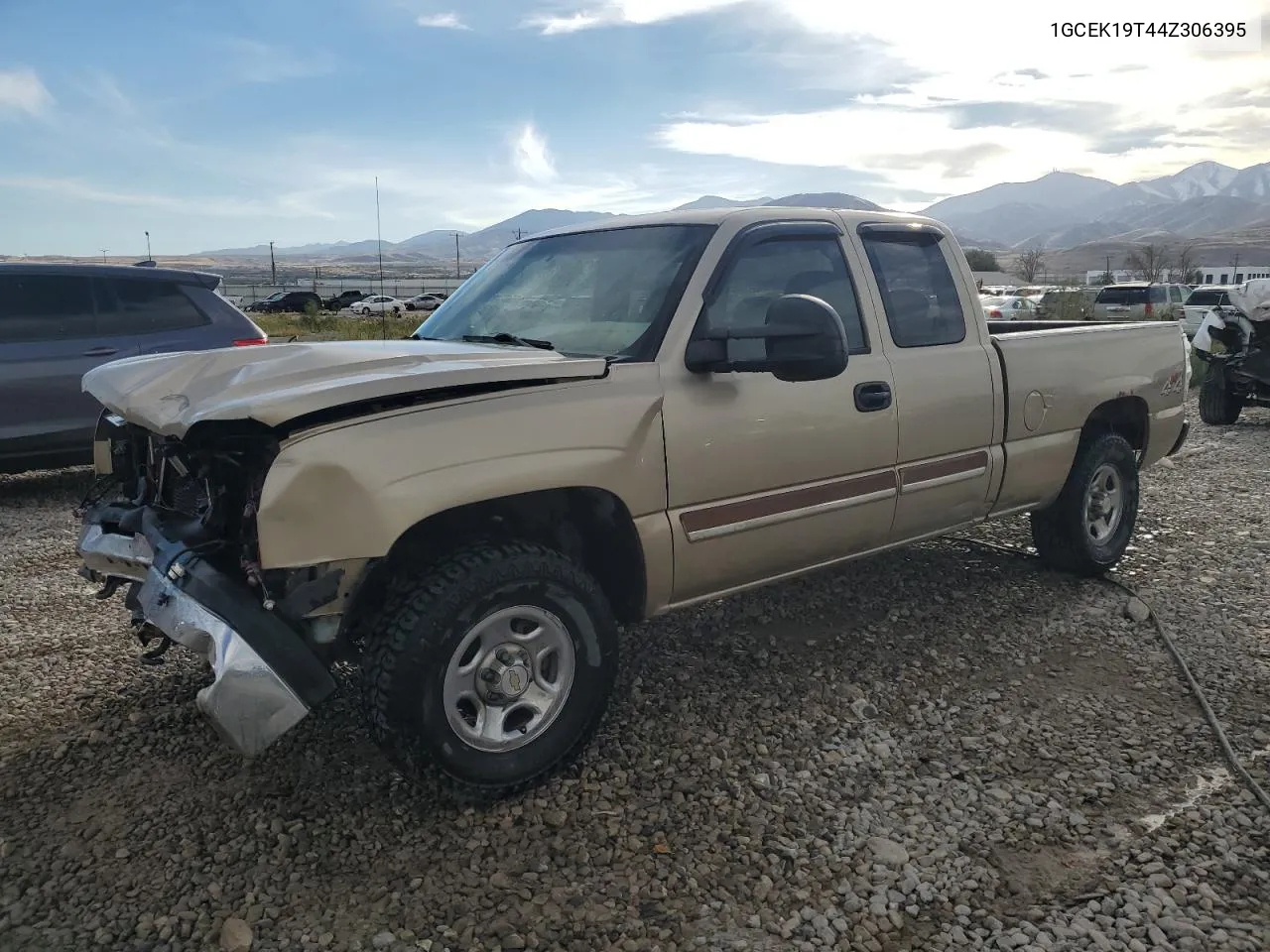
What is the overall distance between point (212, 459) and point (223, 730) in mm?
786

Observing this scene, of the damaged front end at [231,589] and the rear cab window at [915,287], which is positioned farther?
the rear cab window at [915,287]

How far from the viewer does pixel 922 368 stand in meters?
3.97

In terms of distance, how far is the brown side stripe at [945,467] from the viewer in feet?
12.9

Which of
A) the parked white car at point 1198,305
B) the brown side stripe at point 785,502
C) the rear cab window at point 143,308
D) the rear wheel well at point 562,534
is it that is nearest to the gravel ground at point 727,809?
the rear wheel well at point 562,534

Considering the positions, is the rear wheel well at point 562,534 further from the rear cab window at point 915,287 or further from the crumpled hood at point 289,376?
the rear cab window at point 915,287

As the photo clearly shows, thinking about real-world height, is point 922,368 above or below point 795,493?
above

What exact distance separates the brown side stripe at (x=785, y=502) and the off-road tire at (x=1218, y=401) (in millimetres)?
8873

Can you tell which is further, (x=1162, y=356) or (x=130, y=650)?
(x=1162, y=356)

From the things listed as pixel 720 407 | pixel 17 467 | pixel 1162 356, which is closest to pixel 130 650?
pixel 720 407

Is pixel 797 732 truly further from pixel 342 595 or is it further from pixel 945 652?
pixel 342 595

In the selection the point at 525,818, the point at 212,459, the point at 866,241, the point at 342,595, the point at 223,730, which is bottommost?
the point at 525,818

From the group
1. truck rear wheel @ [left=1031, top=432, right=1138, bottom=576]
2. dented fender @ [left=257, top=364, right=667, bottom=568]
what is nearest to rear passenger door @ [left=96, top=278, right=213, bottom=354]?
dented fender @ [left=257, top=364, right=667, bottom=568]

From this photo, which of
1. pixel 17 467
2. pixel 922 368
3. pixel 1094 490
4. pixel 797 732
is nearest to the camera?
pixel 797 732

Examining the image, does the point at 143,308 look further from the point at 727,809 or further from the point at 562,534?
the point at 727,809
